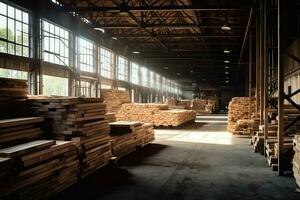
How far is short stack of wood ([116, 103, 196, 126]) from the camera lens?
2284cm

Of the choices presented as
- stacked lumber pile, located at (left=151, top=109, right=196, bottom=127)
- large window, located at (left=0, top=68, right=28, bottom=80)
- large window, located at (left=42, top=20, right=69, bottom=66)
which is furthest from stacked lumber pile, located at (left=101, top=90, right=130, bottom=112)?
large window, located at (left=0, top=68, right=28, bottom=80)

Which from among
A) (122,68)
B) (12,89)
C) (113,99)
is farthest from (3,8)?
(122,68)

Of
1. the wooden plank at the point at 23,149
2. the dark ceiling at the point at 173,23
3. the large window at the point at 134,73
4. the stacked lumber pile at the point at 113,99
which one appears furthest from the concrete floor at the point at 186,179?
the large window at the point at 134,73

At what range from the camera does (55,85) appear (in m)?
17.9

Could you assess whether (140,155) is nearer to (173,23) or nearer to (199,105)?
(173,23)

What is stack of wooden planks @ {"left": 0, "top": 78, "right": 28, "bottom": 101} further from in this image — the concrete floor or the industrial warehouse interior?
the concrete floor

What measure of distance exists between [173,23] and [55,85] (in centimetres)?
841

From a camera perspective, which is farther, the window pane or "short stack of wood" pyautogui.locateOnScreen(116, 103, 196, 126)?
"short stack of wood" pyautogui.locateOnScreen(116, 103, 196, 126)

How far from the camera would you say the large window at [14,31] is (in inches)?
512

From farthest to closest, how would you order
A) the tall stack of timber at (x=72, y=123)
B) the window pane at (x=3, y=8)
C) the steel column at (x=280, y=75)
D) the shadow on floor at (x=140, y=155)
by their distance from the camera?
the window pane at (x=3, y=8) < the shadow on floor at (x=140, y=155) < the steel column at (x=280, y=75) < the tall stack of timber at (x=72, y=123)

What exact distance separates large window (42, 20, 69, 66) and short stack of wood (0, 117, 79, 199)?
29.4ft

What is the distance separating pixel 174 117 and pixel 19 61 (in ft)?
37.9

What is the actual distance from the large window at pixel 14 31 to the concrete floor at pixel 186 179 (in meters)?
6.51

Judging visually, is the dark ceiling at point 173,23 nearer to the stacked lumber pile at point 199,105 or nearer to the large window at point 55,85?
the large window at point 55,85
